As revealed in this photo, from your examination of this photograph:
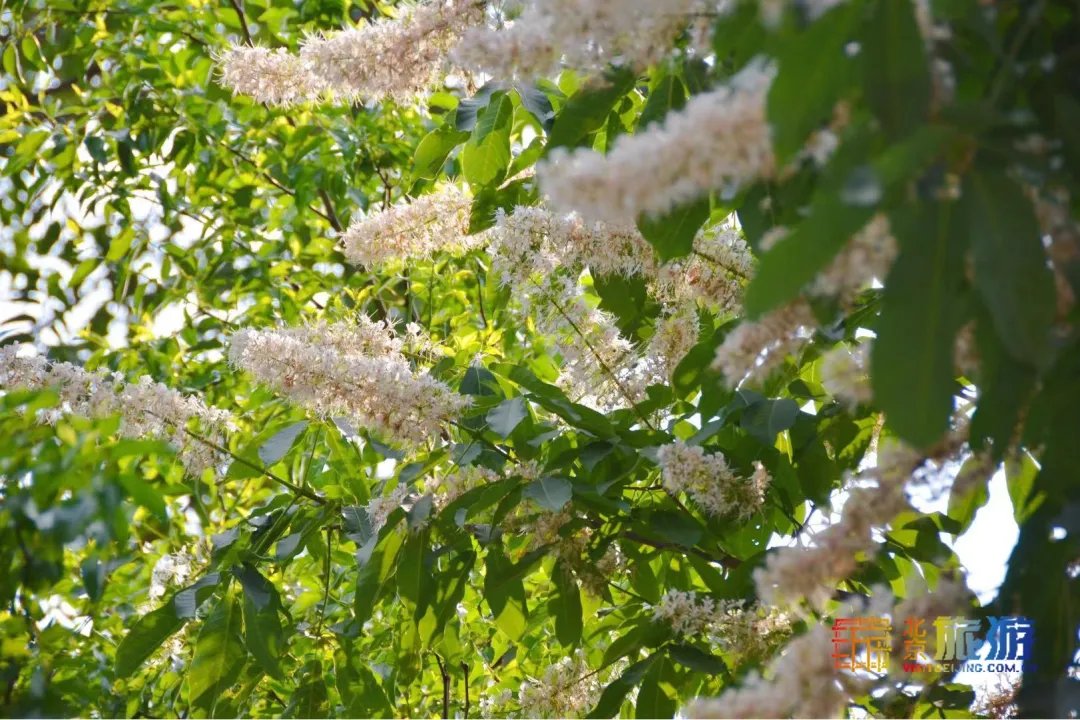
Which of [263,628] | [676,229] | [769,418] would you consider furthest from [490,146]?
[263,628]

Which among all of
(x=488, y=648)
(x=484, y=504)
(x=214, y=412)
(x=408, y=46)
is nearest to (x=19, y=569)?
(x=484, y=504)

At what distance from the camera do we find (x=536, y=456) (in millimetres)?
1619

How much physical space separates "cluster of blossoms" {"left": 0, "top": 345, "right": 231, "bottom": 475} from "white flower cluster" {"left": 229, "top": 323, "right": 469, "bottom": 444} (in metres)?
0.16

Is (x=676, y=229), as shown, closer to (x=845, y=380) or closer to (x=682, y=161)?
(x=845, y=380)

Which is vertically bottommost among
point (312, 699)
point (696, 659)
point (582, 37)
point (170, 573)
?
point (312, 699)

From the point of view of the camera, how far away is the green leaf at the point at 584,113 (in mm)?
1307

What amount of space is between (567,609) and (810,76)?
3.80 feet

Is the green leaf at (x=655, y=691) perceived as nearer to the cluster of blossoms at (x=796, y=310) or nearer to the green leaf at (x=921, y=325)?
the cluster of blossoms at (x=796, y=310)

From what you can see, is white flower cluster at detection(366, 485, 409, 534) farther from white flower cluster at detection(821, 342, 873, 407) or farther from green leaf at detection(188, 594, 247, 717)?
white flower cluster at detection(821, 342, 873, 407)

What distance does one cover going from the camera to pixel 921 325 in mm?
619

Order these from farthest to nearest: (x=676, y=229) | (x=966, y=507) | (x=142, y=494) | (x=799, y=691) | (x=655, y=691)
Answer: (x=966, y=507), (x=655, y=691), (x=676, y=229), (x=142, y=494), (x=799, y=691)

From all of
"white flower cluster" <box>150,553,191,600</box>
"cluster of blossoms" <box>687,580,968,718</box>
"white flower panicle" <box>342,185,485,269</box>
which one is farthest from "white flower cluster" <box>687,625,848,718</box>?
"white flower cluster" <box>150,553,191,600</box>

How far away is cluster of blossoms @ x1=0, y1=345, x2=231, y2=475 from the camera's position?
1.64 metres

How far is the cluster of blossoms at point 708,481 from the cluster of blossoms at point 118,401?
0.78m
